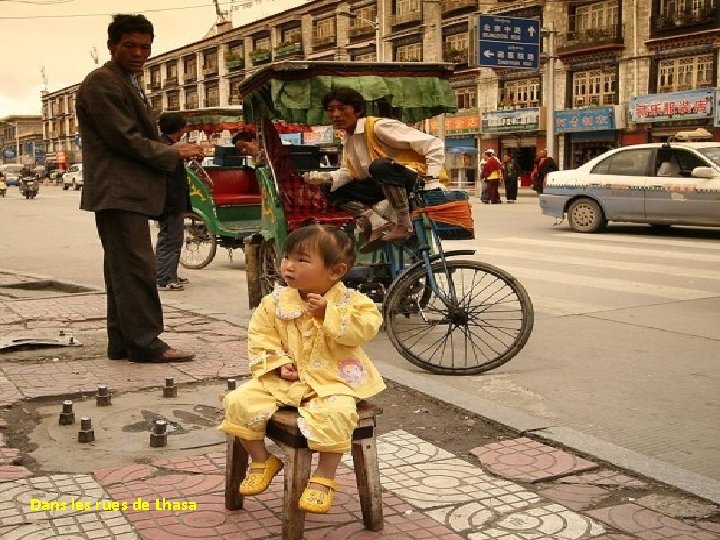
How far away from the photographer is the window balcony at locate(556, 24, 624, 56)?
119ft

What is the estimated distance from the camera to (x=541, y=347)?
6332 mm

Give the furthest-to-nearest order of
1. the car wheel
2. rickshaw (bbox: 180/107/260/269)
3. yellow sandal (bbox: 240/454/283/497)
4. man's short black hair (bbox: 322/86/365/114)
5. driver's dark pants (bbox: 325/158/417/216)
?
1. the car wheel
2. rickshaw (bbox: 180/107/260/269)
3. man's short black hair (bbox: 322/86/365/114)
4. driver's dark pants (bbox: 325/158/417/216)
5. yellow sandal (bbox: 240/454/283/497)

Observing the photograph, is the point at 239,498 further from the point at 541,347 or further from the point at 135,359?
the point at 541,347

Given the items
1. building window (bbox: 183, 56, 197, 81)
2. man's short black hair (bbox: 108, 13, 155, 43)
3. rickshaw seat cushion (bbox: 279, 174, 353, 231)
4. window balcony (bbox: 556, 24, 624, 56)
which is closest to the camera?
man's short black hair (bbox: 108, 13, 155, 43)

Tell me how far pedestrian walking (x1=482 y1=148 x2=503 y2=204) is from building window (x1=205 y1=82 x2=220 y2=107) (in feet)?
134

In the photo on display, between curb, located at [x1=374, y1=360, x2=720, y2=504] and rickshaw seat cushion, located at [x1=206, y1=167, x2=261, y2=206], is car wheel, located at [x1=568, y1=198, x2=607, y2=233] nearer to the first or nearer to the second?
A: rickshaw seat cushion, located at [x1=206, y1=167, x2=261, y2=206]

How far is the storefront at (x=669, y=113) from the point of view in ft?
107

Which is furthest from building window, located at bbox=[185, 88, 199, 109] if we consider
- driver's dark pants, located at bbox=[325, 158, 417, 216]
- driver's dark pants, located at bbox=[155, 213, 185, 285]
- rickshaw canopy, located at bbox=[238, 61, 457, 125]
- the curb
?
the curb

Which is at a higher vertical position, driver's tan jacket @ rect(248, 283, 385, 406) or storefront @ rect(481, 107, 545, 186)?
storefront @ rect(481, 107, 545, 186)

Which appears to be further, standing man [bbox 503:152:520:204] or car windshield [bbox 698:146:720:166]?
standing man [bbox 503:152:520:204]

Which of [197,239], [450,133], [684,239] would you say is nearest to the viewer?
[197,239]

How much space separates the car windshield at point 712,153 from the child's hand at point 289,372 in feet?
41.8

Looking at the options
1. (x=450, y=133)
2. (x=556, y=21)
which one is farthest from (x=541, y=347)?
(x=450, y=133)

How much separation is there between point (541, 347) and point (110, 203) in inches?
121
